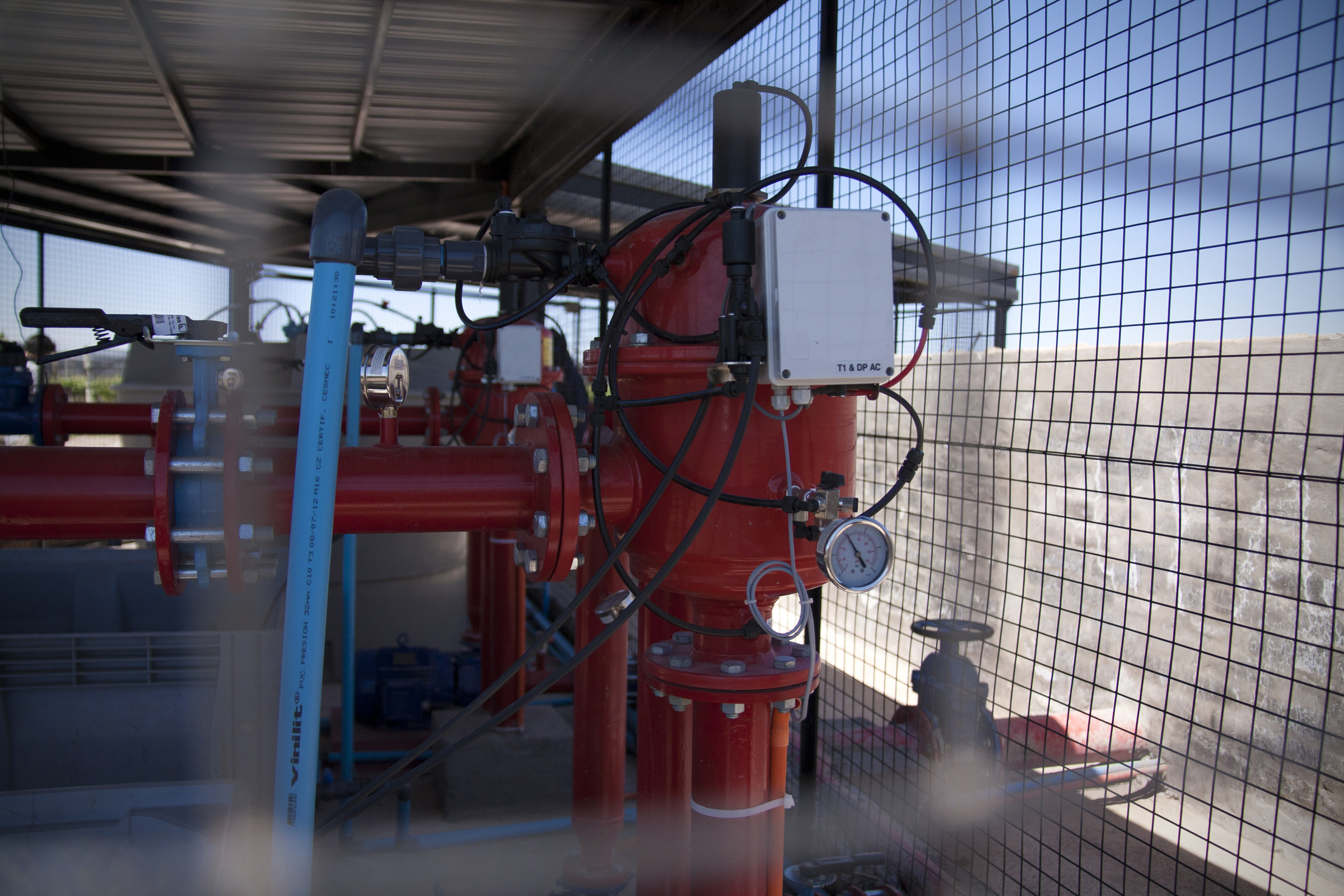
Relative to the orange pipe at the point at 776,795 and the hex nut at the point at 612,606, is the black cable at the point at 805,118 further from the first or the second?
the orange pipe at the point at 776,795

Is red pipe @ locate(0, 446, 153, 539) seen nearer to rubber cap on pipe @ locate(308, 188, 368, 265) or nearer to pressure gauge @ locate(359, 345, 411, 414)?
pressure gauge @ locate(359, 345, 411, 414)

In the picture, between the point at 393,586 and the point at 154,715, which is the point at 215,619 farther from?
the point at 393,586

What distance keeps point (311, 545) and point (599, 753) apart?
1336mm

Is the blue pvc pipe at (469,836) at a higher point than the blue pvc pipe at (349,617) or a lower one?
lower

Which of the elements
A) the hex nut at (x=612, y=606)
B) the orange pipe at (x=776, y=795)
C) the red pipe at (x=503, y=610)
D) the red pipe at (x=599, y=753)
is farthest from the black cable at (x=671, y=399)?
the red pipe at (x=503, y=610)

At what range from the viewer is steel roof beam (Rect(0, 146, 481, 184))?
173 inches

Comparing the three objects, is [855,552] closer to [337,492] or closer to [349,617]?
[337,492]

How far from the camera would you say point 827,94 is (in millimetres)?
2119

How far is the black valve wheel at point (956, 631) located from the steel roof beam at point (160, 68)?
10.1 ft

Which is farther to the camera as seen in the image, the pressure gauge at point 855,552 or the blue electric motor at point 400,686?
the blue electric motor at point 400,686

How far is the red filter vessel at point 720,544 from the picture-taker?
3.90ft

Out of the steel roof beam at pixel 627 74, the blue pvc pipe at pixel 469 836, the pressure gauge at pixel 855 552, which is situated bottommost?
the blue pvc pipe at pixel 469 836

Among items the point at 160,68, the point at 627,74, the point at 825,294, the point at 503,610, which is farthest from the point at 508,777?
the point at 160,68

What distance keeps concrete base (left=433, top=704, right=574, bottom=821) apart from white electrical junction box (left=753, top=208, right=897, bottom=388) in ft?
6.49
